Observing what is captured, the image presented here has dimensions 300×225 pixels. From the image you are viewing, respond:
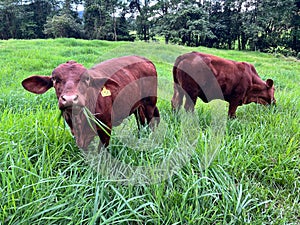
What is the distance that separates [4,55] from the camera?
29.9ft

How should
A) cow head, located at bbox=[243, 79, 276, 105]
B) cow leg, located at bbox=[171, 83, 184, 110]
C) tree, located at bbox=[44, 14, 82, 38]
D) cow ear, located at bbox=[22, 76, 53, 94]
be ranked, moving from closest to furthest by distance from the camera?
cow ear, located at bbox=[22, 76, 53, 94] < cow leg, located at bbox=[171, 83, 184, 110] < cow head, located at bbox=[243, 79, 276, 105] < tree, located at bbox=[44, 14, 82, 38]

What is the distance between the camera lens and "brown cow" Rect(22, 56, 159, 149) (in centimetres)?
196

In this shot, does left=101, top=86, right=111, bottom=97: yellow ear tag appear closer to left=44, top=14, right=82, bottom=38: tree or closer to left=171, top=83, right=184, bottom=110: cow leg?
left=171, top=83, right=184, bottom=110: cow leg

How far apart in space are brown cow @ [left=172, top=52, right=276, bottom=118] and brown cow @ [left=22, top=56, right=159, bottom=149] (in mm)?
669

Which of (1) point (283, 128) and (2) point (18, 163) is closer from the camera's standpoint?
(2) point (18, 163)

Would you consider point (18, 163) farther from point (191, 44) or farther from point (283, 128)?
point (191, 44)

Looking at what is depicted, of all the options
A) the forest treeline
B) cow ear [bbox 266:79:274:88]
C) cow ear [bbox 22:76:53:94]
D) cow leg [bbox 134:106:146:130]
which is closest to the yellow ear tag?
cow ear [bbox 22:76:53:94]

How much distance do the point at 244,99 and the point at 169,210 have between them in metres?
2.76

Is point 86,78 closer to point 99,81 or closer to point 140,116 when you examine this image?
point 99,81

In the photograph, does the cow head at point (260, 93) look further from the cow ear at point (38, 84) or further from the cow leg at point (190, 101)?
the cow ear at point (38, 84)

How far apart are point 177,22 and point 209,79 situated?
23357 mm

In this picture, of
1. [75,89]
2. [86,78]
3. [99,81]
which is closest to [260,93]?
[99,81]

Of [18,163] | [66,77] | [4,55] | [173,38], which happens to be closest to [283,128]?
[66,77]

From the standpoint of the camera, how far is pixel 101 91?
2301 mm
